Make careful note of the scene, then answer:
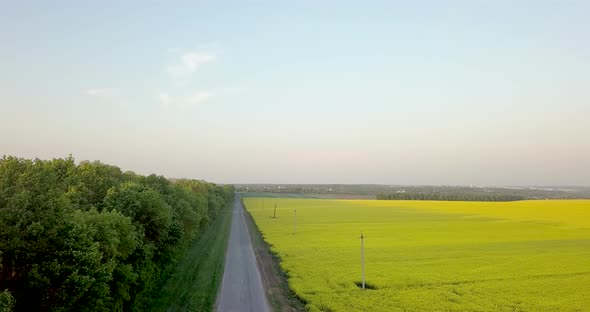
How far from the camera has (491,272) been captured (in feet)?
117

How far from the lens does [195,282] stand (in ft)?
105

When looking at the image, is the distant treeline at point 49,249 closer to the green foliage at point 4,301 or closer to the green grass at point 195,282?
the green foliage at point 4,301

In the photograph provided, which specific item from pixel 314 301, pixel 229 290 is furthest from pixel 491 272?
pixel 229 290

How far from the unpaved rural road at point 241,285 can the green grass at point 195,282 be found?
0.66 meters

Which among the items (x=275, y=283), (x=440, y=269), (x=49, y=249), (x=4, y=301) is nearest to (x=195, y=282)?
(x=275, y=283)

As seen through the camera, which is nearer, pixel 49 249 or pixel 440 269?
pixel 49 249

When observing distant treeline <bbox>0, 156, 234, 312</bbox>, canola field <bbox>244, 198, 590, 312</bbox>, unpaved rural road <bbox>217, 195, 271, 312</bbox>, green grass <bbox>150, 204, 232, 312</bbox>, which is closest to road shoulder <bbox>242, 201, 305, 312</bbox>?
unpaved rural road <bbox>217, 195, 271, 312</bbox>

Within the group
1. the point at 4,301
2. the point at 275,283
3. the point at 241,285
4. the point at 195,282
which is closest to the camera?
the point at 4,301

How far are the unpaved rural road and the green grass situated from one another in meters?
0.66

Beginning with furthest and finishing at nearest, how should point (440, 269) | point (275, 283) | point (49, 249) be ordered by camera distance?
point (440, 269), point (275, 283), point (49, 249)

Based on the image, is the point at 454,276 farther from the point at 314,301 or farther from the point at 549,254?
the point at 549,254

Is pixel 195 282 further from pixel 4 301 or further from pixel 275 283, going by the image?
pixel 4 301

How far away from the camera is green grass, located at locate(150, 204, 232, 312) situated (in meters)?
25.9

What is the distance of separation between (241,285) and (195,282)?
3.86 meters
